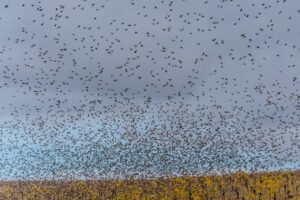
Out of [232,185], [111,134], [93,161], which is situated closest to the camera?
[232,185]

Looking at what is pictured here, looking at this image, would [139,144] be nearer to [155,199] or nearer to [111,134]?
[111,134]

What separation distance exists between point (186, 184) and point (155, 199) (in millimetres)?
17362

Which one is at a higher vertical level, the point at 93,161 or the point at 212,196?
the point at 212,196

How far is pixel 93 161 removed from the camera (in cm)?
11738

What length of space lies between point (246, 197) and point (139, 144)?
125ft

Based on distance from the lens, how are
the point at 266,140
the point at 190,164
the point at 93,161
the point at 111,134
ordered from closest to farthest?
1. the point at 266,140
2. the point at 111,134
3. the point at 190,164
4. the point at 93,161

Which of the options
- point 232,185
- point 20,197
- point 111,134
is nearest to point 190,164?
point 111,134

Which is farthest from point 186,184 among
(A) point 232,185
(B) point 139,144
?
(B) point 139,144

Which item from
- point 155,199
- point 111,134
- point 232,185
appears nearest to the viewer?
point 155,199

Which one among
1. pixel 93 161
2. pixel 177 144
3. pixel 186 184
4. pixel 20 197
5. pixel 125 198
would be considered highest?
pixel 125 198

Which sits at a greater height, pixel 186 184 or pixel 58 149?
pixel 186 184

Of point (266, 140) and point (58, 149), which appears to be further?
point (58, 149)

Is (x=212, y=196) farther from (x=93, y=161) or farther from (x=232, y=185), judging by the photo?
(x=93, y=161)

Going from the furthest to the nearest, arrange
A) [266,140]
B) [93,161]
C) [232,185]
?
1. [93,161]
2. [266,140]
3. [232,185]
